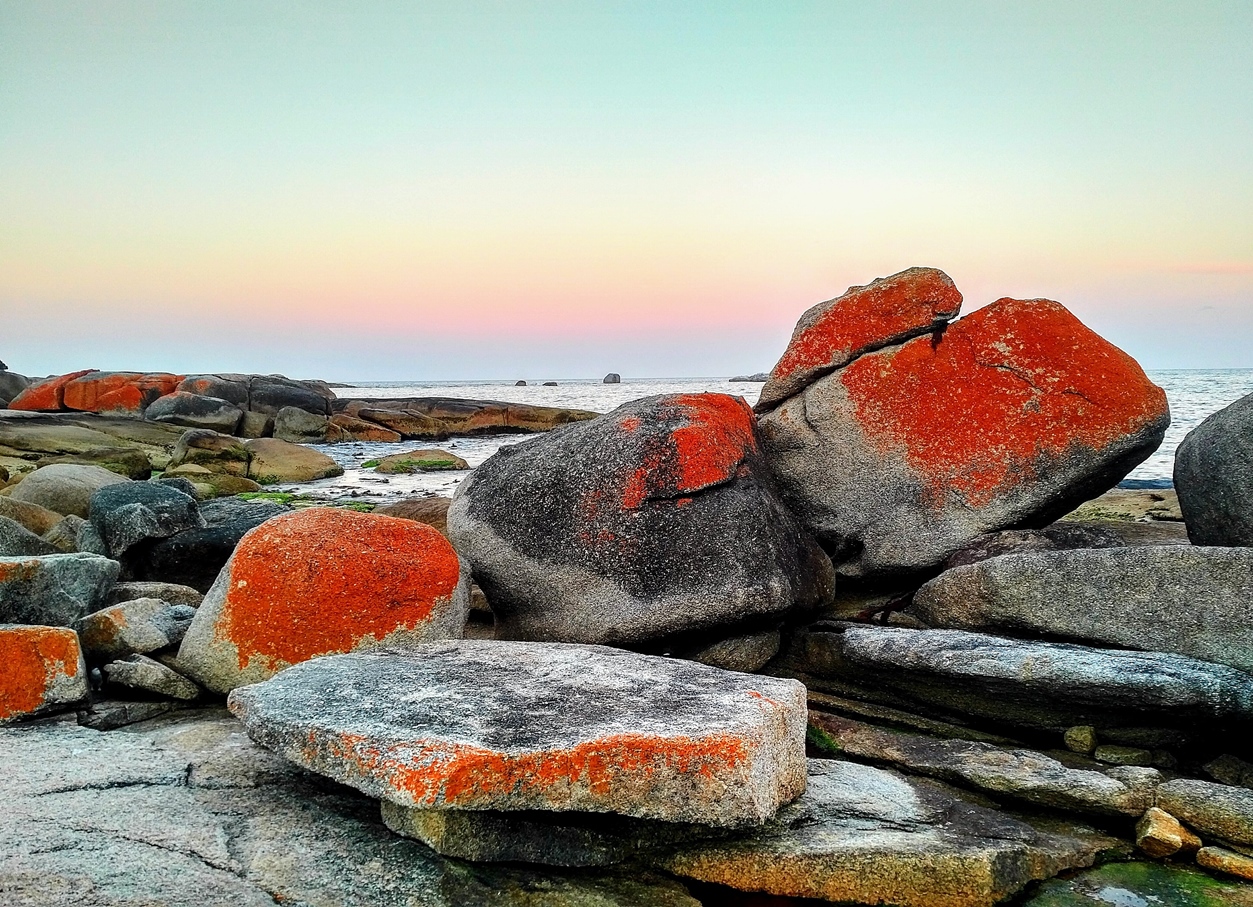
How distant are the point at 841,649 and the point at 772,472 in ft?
7.29

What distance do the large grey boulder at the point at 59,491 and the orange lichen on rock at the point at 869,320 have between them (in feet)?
34.5

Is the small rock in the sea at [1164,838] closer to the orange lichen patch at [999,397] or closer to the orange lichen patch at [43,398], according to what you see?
the orange lichen patch at [999,397]

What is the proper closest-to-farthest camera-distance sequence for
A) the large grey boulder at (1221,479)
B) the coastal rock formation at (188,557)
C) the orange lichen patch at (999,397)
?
the large grey boulder at (1221,479) → the orange lichen patch at (999,397) → the coastal rock formation at (188,557)

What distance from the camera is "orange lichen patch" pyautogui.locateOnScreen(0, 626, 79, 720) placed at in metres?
5.30

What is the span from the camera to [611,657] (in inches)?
221

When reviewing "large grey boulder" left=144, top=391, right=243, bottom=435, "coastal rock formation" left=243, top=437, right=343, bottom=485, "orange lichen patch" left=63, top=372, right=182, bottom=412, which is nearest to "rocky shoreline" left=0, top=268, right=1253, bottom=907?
"coastal rock formation" left=243, top=437, right=343, bottom=485

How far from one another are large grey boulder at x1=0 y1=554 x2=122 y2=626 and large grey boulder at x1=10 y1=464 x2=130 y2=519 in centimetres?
773

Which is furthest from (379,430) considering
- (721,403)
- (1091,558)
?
(1091,558)

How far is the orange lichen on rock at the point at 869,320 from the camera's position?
29.4ft

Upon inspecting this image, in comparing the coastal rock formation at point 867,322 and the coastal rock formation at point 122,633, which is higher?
the coastal rock formation at point 867,322

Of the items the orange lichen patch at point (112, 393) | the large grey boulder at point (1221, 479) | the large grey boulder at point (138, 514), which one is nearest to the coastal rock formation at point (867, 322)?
the large grey boulder at point (1221, 479)

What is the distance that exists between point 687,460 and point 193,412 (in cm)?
3759

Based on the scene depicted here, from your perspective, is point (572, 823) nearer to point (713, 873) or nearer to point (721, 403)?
point (713, 873)

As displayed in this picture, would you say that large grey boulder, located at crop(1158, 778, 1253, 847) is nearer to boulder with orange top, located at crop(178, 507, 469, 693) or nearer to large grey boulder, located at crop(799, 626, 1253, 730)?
large grey boulder, located at crop(799, 626, 1253, 730)
